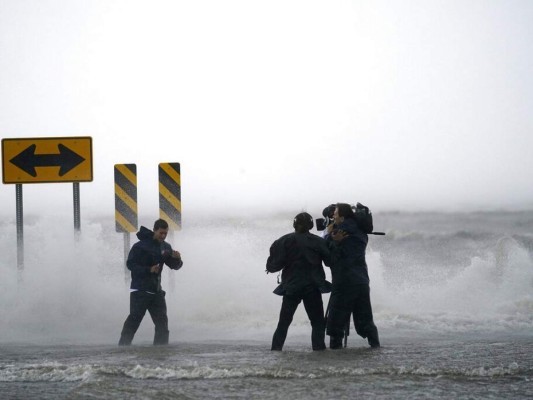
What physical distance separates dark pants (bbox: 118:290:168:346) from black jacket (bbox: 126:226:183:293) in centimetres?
14

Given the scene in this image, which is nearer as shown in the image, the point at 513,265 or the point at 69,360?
the point at 69,360

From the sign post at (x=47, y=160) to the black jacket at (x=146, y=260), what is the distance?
2862 mm

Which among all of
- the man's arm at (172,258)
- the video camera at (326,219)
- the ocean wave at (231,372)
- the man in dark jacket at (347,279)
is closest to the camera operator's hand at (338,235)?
the man in dark jacket at (347,279)

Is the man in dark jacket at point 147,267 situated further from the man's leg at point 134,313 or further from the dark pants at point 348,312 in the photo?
the dark pants at point 348,312

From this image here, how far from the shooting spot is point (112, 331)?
15531 millimetres

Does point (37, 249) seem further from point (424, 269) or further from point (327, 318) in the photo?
point (424, 269)

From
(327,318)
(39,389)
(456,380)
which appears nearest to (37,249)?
(327,318)

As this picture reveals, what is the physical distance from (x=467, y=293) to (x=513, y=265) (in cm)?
241

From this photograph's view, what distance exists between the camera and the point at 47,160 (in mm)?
14602

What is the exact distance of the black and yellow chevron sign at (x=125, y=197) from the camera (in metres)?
15.0

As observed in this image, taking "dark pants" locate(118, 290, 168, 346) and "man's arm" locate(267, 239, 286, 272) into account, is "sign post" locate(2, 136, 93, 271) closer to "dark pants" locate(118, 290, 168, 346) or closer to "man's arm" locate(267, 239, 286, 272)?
"dark pants" locate(118, 290, 168, 346)

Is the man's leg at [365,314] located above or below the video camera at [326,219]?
below

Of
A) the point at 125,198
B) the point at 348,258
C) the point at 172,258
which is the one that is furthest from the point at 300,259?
the point at 125,198

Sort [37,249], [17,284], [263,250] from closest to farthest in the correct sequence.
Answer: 1. [17,284]
2. [37,249]
3. [263,250]
